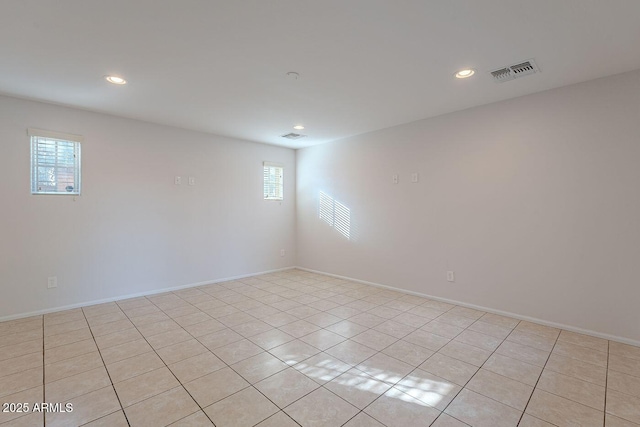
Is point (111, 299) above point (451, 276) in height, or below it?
below

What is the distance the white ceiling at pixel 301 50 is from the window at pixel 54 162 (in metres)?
0.45

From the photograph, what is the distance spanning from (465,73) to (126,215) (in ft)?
14.9

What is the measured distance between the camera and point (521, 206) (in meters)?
3.29

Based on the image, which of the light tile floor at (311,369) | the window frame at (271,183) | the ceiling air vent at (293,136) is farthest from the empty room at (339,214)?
the window frame at (271,183)

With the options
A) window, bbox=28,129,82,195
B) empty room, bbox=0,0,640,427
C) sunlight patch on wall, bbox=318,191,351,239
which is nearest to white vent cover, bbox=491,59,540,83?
empty room, bbox=0,0,640,427

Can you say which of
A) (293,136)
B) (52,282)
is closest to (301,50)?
(293,136)

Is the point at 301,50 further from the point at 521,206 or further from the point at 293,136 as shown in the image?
the point at 521,206

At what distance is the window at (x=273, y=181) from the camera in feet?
18.7

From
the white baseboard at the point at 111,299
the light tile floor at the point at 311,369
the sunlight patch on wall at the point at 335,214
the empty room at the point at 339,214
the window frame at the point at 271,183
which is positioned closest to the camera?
the light tile floor at the point at 311,369

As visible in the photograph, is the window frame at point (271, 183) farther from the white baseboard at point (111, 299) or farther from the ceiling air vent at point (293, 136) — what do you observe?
the white baseboard at point (111, 299)

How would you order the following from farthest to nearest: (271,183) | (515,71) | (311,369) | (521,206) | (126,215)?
1. (271,183)
2. (126,215)
3. (521,206)
4. (515,71)
5. (311,369)

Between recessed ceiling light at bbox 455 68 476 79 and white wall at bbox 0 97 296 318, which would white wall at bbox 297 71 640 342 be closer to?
recessed ceiling light at bbox 455 68 476 79

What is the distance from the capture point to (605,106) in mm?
2809

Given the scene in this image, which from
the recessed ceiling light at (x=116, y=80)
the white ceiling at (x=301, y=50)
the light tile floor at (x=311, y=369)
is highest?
the white ceiling at (x=301, y=50)
